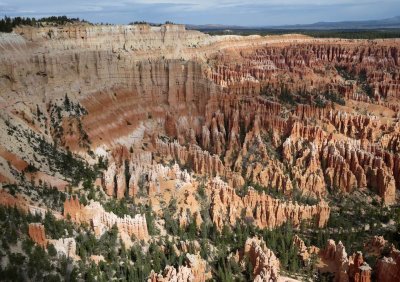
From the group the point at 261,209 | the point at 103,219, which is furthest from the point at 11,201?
the point at 261,209

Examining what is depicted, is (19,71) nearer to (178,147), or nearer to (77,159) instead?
(77,159)

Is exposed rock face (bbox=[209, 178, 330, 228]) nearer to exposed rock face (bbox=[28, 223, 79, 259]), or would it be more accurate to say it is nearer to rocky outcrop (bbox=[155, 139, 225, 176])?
rocky outcrop (bbox=[155, 139, 225, 176])

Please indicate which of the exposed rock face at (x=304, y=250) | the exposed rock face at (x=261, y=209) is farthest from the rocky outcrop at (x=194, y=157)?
the exposed rock face at (x=304, y=250)

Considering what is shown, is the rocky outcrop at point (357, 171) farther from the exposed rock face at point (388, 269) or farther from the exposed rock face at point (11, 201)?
the exposed rock face at point (11, 201)

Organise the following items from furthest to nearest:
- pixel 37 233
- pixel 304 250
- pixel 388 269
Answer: pixel 304 250 < pixel 388 269 < pixel 37 233

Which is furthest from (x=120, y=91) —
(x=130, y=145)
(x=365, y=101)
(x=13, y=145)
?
(x=365, y=101)

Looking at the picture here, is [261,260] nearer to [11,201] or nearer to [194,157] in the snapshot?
[11,201]
